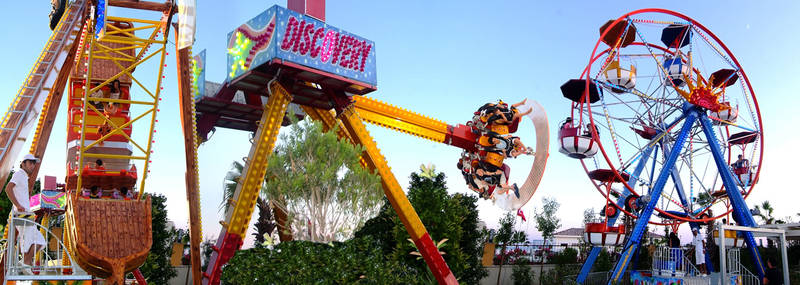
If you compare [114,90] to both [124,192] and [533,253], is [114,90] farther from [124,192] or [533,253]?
[533,253]

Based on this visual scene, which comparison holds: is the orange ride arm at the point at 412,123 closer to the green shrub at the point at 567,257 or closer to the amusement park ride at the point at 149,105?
the amusement park ride at the point at 149,105

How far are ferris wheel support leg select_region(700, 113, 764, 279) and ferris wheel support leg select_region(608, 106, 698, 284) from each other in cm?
82

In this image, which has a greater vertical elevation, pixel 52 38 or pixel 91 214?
pixel 52 38

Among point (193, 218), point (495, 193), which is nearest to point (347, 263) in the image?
point (193, 218)

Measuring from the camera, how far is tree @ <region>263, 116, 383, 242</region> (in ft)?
43.4

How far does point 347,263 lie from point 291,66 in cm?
565

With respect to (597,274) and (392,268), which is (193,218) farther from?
(597,274)

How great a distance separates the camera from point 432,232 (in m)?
20.0

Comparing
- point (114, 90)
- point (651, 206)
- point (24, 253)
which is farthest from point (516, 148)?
point (24, 253)

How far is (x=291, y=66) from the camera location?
15797mm

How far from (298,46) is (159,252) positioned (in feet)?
28.8

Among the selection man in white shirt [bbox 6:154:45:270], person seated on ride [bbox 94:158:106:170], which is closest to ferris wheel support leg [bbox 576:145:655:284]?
person seated on ride [bbox 94:158:106:170]

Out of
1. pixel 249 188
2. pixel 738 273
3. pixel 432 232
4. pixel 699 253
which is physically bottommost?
pixel 738 273

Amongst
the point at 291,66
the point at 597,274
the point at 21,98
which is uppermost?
the point at 291,66
